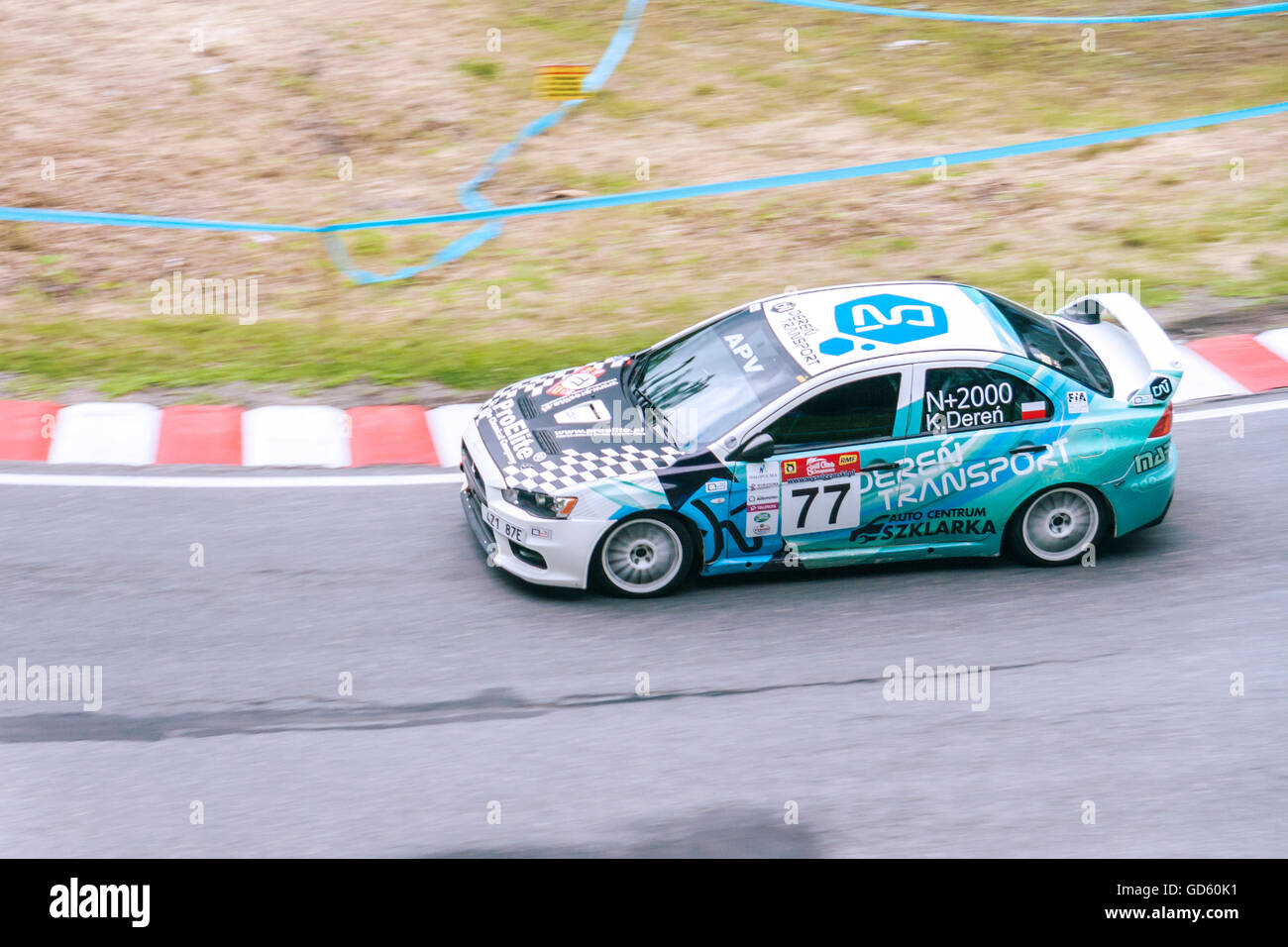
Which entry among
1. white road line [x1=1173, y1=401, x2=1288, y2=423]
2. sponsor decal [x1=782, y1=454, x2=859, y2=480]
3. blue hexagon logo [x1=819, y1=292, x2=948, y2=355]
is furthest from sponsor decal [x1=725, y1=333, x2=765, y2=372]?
white road line [x1=1173, y1=401, x2=1288, y2=423]

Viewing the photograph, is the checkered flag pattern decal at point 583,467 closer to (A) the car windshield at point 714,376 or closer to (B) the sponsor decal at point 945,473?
(A) the car windshield at point 714,376

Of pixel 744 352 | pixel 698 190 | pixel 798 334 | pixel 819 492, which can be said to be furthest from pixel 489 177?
pixel 819 492

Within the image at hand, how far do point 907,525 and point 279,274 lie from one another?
265 inches

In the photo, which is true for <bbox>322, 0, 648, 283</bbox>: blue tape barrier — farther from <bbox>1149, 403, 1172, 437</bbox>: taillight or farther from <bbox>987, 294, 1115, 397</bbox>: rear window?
<bbox>1149, 403, 1172, 437</bbox>: taillight

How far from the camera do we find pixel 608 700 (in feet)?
22.0

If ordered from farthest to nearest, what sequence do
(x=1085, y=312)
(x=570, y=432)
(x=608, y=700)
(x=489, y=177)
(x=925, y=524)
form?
(x=489, y=177)
(x=1085, y=312)
(x=570, y=432)
(x=925, y=524)
(x=608, y=700)

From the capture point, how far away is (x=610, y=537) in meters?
7.29

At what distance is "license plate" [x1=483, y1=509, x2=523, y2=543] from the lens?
24.0 ft

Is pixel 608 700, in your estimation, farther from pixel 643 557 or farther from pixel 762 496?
pixel 762 496

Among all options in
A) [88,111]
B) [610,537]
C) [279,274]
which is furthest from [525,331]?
[88,111]

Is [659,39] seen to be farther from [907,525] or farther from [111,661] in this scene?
[111,661]

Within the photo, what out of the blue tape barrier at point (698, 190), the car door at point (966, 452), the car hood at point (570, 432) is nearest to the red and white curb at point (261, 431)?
the car hood at point (570, 432)

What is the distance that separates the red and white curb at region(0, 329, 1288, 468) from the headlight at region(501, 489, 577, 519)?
1.83 metres

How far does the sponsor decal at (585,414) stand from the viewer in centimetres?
772
